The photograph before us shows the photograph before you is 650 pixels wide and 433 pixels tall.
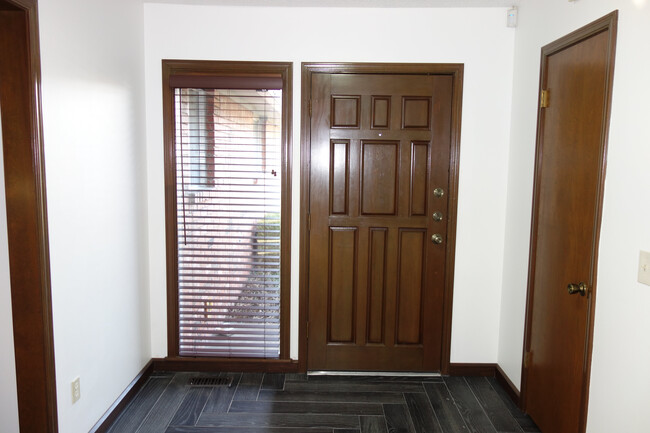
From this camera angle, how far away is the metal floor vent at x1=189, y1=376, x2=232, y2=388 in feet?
9.42

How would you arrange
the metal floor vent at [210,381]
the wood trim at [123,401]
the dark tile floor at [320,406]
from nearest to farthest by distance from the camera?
the wood trim at [123,401] → the dark tile floor at [320,406] → the metal floor vent at [210,381]

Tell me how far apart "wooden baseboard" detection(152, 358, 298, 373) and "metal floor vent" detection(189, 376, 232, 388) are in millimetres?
98

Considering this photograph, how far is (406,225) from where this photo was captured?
9.63 feet

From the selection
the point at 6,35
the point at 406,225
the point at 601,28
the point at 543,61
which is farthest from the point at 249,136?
the point at 601,28

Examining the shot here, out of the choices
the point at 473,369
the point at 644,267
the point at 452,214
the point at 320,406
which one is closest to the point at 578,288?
the point at 644,267

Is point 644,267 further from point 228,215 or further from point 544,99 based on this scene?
point 228,215

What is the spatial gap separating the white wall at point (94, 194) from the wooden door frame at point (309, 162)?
106 centimetres

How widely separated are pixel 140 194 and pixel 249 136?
31.6 inches

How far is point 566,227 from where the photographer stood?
2137 mm

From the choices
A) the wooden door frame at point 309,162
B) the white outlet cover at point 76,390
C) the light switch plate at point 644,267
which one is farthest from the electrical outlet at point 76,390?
the light switch plate at point 644,267

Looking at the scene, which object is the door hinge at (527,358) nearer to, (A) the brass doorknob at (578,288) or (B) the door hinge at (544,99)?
(A) the brass doorknob at (578,288)

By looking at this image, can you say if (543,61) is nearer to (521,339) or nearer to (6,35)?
(521,339)

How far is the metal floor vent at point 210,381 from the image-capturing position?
113 inches

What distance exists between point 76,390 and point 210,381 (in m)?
0.98
